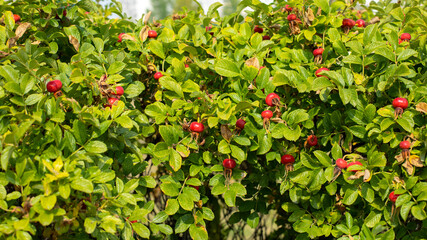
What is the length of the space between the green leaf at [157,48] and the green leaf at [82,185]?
0.72 meters

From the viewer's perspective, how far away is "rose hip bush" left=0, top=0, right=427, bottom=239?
1234 millimetres

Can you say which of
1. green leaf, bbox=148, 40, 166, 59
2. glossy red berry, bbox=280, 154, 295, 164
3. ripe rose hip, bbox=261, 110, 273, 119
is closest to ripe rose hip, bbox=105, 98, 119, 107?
green leaf, bbox=148, 40, 166, 59

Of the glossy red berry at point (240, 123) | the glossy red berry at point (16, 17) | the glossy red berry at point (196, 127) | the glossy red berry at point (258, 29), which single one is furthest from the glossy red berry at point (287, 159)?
the glossy red berry at point (16, 17)

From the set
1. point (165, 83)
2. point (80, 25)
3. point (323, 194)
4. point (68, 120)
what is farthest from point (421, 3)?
point (68, 120)

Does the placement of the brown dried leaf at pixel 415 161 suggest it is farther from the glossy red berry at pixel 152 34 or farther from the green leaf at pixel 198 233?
the glossy red berry at pixel 152 34

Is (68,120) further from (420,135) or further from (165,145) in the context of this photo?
(420,135)

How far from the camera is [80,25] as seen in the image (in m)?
1.75

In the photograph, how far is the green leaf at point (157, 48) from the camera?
1654mm

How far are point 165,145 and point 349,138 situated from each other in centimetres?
68

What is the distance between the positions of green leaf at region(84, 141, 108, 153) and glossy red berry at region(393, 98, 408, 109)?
1004mm

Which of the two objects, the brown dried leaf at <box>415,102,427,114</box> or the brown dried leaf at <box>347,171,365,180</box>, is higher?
the brown dried leaf at <box>415,102,427,114</box>

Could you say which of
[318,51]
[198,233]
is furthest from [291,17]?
[198,233]

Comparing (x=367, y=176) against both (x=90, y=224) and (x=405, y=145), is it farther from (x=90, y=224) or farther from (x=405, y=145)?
(x=90, y=224)

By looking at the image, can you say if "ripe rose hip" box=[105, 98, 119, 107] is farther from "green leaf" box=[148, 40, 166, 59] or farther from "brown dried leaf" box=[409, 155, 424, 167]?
"brown dried leaf" box=[409, 155, 424, 167]
